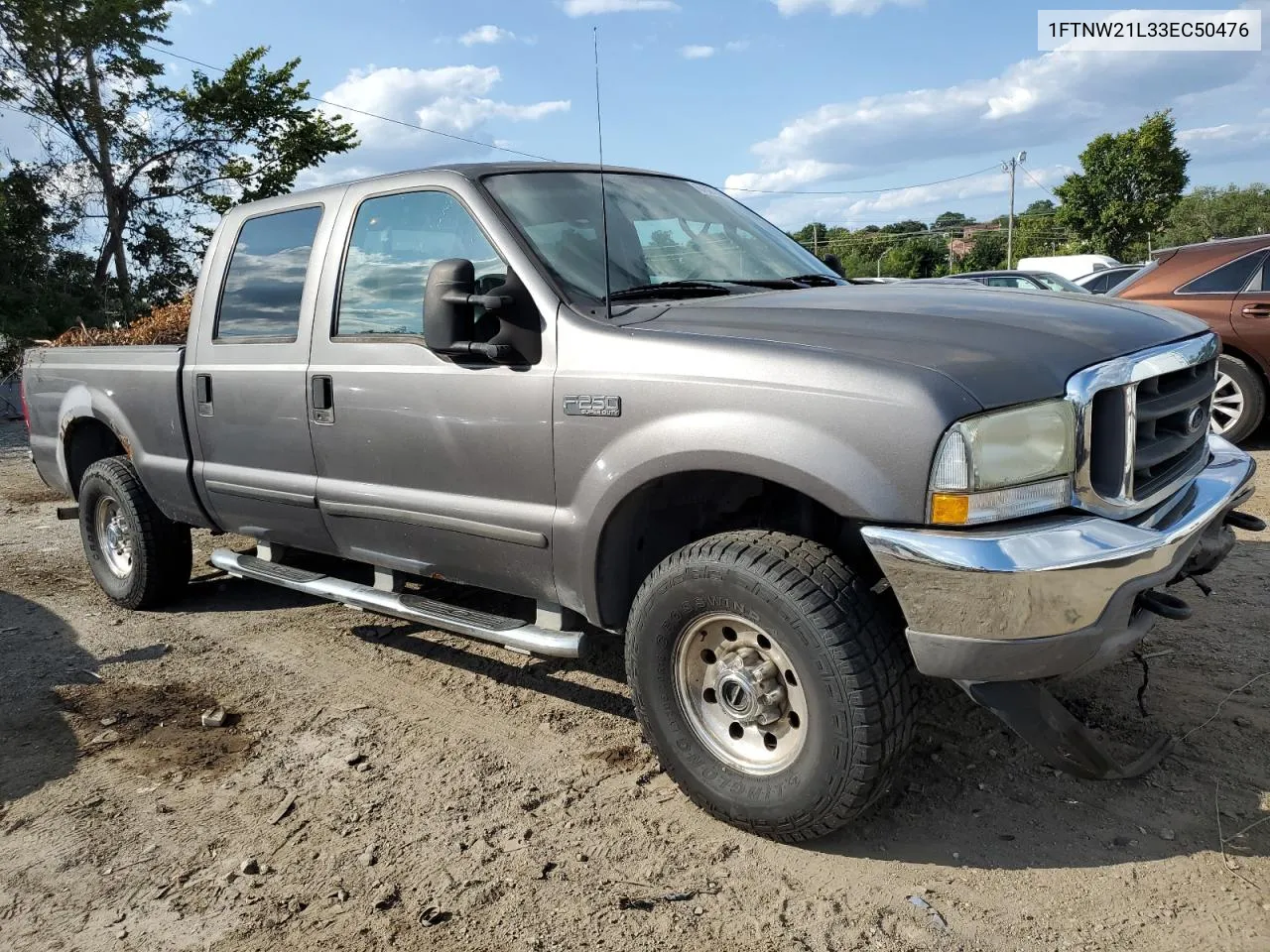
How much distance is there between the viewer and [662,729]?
9.66 ft

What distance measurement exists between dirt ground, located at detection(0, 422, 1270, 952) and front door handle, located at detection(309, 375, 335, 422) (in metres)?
1.15

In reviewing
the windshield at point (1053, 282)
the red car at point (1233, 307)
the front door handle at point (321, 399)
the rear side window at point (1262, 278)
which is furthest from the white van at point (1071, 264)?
the front door handle at point (321, 399)

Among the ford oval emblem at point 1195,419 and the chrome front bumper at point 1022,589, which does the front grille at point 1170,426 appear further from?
the chrome front bumper at point 1022,589

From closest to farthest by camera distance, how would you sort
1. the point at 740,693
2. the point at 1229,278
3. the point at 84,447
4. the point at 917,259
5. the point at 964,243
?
the point at 740,693 → the point at 84,447 → the point at 1229,278 → the point at 917,259 → the point at 964,243

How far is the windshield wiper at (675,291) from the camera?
3.28 m

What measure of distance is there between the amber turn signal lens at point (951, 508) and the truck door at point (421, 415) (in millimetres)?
1261

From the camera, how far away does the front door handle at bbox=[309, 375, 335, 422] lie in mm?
3799

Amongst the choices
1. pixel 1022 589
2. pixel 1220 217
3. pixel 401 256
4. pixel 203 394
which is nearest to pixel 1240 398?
pixel 1022 589

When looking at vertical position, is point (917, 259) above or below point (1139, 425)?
above

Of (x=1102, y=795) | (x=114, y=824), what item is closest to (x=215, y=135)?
(x=114, y=824)

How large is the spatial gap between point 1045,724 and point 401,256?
2.72 metres

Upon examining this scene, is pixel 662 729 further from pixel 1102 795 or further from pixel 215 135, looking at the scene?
pixel 215 135

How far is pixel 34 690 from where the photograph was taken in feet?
14.0

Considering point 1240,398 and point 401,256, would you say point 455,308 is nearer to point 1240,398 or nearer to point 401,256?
point 401,256
